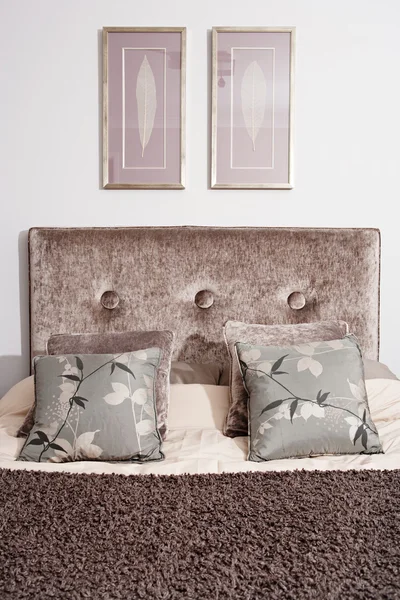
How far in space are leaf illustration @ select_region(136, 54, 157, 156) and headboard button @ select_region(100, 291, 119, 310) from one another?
624 millimetres

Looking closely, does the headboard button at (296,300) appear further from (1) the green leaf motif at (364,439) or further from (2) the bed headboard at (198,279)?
(1) the green leaf motif at (364,439)

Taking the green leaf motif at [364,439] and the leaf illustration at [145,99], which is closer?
the green leaf motif at [364,439]

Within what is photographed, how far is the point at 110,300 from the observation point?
198cm

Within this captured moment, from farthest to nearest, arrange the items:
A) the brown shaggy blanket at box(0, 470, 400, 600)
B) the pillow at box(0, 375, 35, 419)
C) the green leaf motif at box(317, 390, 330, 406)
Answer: the pillow at box(0, 375, 35, 419) < the green leaf motif at box(317, 390, 330, 406) < the brown shaggy blanket at box(0, 470, 400, 600)

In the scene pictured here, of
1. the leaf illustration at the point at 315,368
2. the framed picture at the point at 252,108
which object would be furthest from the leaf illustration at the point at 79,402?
the framed picture at the point at 252,108

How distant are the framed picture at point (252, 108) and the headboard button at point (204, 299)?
44 centimetres

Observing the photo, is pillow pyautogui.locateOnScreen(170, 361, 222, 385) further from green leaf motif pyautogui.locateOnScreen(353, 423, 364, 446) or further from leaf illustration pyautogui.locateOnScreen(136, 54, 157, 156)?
leaf illustration pyautogui.locateOnScreen(136, 54, 157, 156)

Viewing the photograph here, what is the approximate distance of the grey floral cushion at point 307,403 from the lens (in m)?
1.41

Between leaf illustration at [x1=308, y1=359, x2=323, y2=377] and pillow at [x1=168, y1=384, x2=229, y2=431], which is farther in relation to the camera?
pillow at [x1=168, y1=384, x2=229, y2=431]

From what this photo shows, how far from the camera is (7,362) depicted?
7.03 ft

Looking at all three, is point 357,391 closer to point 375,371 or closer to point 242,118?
point 375,371

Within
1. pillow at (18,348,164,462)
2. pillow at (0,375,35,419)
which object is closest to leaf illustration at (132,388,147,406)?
pillow at (18,348,164,462)

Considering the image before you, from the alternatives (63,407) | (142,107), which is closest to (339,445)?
(63,407)

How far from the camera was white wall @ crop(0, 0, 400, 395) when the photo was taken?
81.0 inches
